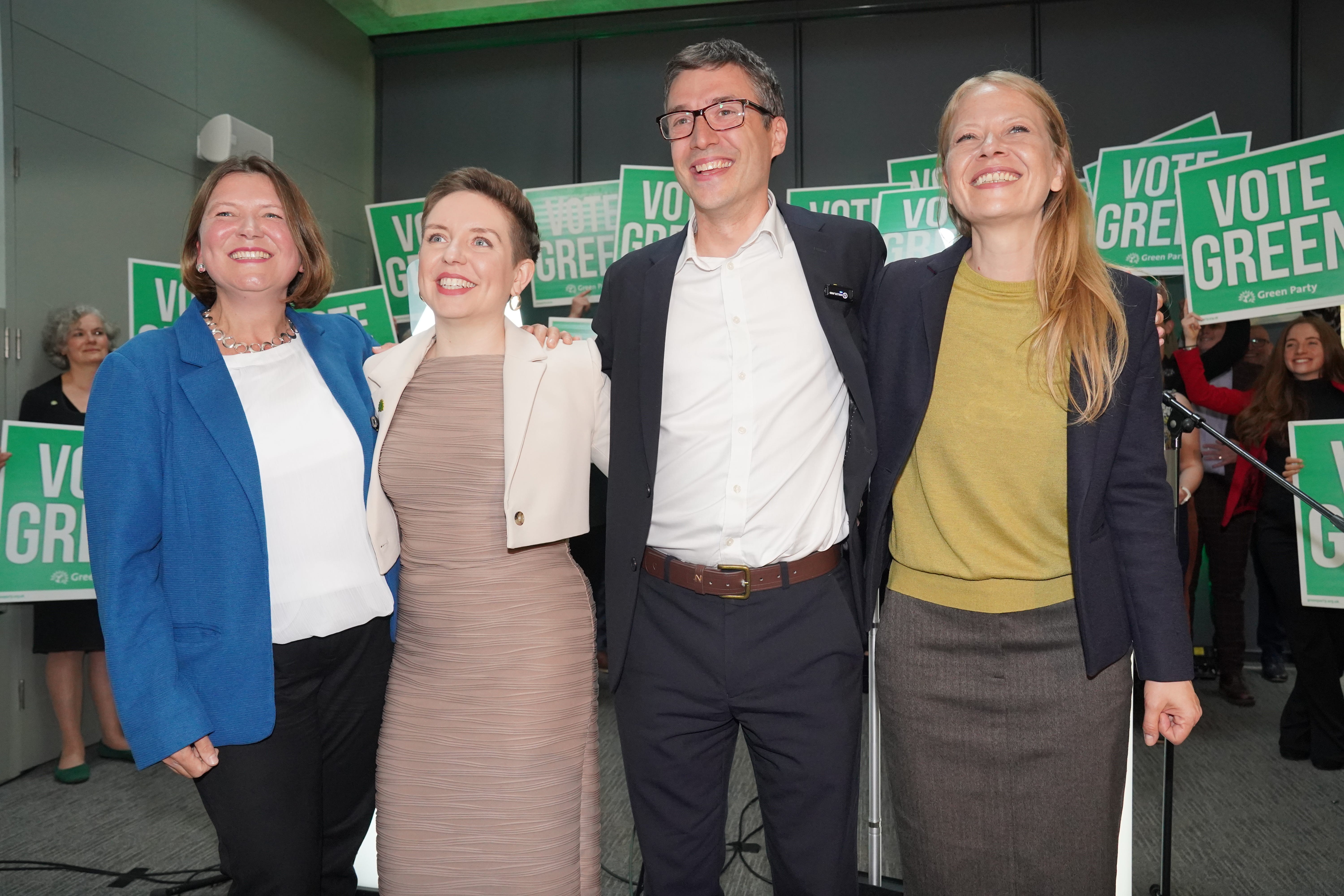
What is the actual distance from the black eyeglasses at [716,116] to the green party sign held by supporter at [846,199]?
3559 mm

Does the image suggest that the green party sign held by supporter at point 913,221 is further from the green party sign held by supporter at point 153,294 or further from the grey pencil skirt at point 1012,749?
the grey pencil skirt at point 1012,749

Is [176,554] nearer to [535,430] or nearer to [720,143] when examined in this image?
[535,430]

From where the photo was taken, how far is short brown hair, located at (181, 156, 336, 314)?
1.73 m

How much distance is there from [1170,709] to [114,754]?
14.2 ft

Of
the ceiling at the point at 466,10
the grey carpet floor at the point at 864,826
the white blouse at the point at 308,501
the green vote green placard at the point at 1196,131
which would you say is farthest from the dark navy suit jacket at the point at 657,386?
the ceiling at the point at 466,10

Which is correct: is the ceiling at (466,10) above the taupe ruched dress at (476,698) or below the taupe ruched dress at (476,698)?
above

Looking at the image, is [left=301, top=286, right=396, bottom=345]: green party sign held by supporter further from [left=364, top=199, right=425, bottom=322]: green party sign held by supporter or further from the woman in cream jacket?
the woman in cream jacket

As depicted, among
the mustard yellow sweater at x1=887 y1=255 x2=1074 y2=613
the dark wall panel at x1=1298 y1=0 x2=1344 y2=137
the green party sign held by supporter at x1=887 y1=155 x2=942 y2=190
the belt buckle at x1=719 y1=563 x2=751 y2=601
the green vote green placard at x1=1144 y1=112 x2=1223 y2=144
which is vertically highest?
the dark wall panel at x1=1298 y1=0 x2=1344 y2=137

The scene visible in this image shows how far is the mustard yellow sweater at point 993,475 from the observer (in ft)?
5.04

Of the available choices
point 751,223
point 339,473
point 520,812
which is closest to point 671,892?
point 520,812

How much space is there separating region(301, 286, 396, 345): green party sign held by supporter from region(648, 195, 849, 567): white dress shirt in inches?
134

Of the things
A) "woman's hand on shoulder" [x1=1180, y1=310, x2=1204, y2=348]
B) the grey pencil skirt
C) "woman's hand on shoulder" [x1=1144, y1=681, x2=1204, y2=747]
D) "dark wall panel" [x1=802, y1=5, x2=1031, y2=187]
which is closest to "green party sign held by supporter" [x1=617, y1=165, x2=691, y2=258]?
"dark wall panel" [x1=802, y1=5, x2=1031, y2=187]

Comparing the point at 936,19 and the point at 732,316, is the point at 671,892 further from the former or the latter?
the point at 936,19

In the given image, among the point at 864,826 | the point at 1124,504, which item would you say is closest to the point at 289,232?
the point at 1124,504
